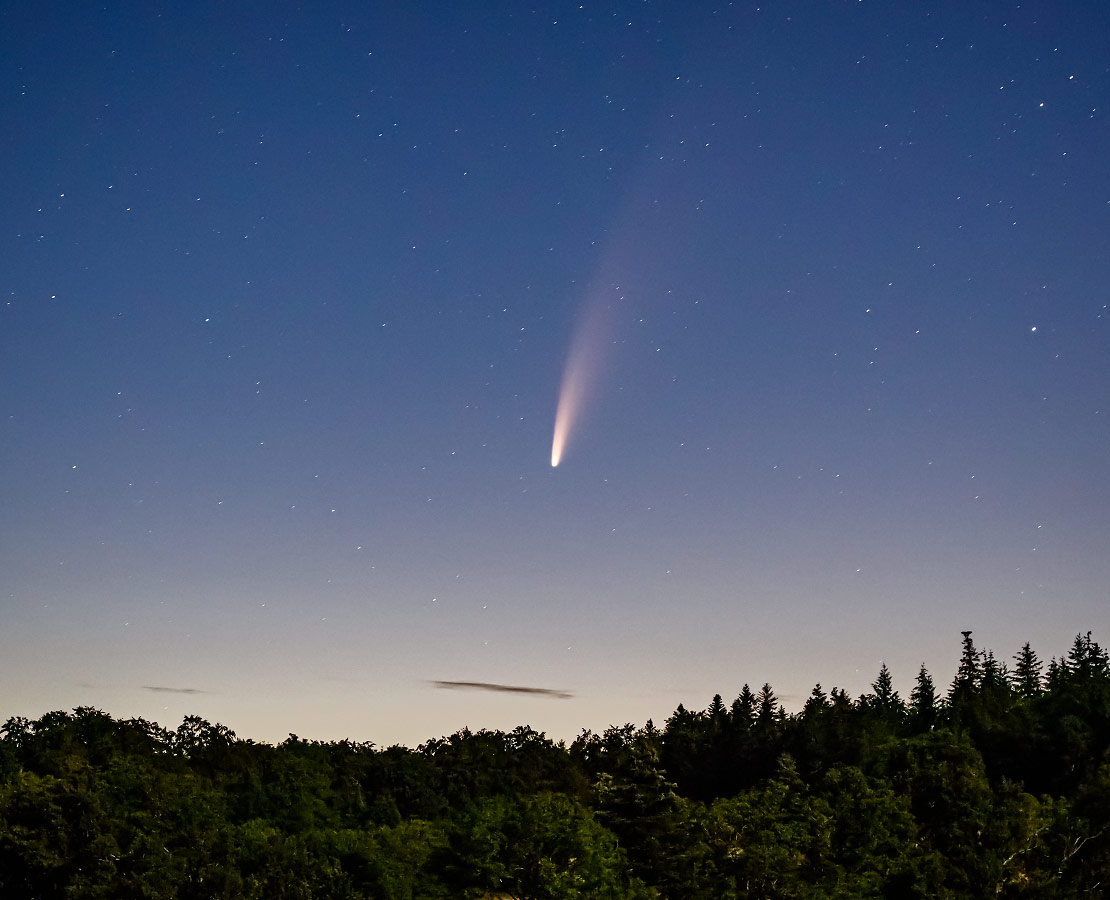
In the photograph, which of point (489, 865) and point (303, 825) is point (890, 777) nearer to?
point (489, 865)

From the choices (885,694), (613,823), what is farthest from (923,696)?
(613,823)

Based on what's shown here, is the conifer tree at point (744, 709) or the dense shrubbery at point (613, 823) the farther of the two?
the conifer tree at point (744, 709)

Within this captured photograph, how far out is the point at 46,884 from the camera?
71.2 metres

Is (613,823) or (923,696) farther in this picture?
(923,696)

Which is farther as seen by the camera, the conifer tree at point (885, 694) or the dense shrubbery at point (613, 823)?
the conifer tree at point (885, 694)

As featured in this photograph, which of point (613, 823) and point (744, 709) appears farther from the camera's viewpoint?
point (744, 709)

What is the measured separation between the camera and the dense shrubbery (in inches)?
2475

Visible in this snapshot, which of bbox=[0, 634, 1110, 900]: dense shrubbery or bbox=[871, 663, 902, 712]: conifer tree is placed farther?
bbox=[871, 663, 902, 712]: conifer tree

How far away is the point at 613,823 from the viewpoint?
2970 inches

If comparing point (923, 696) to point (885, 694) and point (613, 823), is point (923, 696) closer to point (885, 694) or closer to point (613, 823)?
point (885, 694)

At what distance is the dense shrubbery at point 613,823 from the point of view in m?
62.9

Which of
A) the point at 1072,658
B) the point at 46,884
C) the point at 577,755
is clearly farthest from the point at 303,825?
the point at 1072,658

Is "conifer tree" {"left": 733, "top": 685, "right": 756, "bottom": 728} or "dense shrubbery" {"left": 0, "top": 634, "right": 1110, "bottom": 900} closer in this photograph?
"dense shrubbery" {"left": 0, "top": 634, "right": 1110, "bottom": 900}

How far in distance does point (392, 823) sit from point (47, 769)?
2600 centimetres
